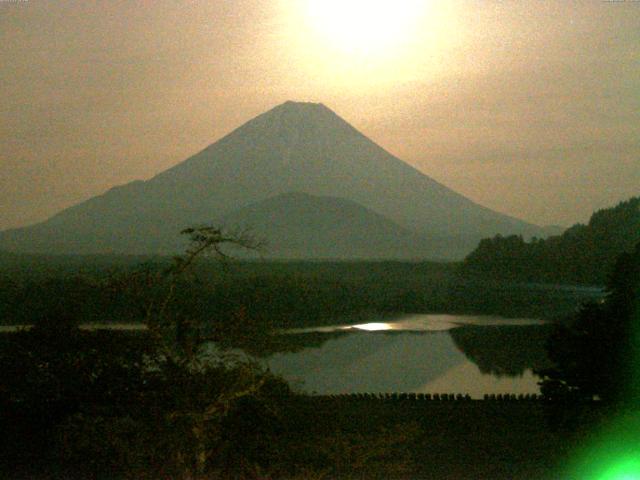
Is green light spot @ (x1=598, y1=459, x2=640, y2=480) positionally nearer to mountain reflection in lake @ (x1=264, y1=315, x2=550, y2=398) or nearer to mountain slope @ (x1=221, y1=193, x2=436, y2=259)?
mountain reflection in lake @ (x1=264, y1=315, x2=550, y2=398)

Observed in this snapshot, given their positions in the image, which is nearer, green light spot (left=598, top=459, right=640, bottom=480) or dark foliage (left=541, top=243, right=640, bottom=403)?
green light spot (left=598, top=459, right=640, bottom=480)

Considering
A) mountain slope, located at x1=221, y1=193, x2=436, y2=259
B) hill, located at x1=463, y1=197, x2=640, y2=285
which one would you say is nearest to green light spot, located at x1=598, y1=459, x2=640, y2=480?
hill, located at x1=463, y1=197, x2=640, y2=285

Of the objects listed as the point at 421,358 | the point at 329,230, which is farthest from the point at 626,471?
the point at 329,230

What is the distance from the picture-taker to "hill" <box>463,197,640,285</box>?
87.3 ft

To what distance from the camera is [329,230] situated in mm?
89250

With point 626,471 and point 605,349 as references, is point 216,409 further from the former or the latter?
point 605,349

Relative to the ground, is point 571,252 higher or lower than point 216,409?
higher

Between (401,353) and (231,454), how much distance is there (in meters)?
14.6

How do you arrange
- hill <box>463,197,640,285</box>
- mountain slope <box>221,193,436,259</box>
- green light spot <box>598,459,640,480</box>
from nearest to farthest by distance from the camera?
green light spot <box>598,459,640,480</box>
hill <box>463,197,640,285</box>
mountain slope <box>221,193,436,259</box>

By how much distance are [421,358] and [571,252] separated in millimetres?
13170

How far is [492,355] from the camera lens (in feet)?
59.4

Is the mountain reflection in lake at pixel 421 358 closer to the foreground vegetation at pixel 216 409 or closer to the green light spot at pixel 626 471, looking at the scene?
the foreground vegetation at pixel 216 409

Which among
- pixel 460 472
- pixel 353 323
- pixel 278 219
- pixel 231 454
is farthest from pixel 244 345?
pixel 278 219

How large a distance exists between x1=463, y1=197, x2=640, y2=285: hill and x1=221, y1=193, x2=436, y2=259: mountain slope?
137 feet
